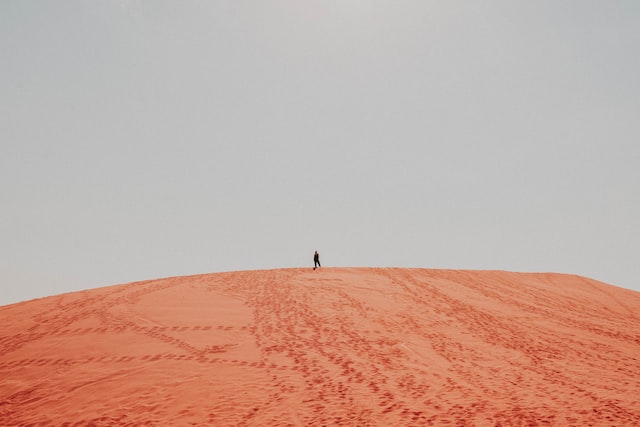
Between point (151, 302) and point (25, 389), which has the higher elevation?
point (151, 302)

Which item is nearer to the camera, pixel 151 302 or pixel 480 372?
pixel 480 372

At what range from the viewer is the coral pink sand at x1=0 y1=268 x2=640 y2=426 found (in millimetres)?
8859

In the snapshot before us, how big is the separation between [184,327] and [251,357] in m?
4.19

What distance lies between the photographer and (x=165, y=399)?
9477 millimetres

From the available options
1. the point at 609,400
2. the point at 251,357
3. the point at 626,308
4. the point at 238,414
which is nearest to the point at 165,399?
the point at 238,414

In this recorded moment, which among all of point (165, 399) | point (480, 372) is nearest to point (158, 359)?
point (165, 399)

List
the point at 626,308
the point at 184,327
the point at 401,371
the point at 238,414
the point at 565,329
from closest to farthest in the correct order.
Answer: the point at 238,414, the point at 401,371, the point at 184,327, the point at 565,329, the point at 626,308

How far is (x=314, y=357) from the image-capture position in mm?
12086

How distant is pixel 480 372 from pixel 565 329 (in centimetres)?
837

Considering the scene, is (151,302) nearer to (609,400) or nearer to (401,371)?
(401,371)

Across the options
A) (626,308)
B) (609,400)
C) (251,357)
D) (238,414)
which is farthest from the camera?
(626,308)

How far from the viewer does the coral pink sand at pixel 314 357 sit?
8.86m

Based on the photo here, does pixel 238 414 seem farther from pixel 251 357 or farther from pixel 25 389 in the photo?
pixel 25 389

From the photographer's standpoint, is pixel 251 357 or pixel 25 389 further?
pixel 251 357
